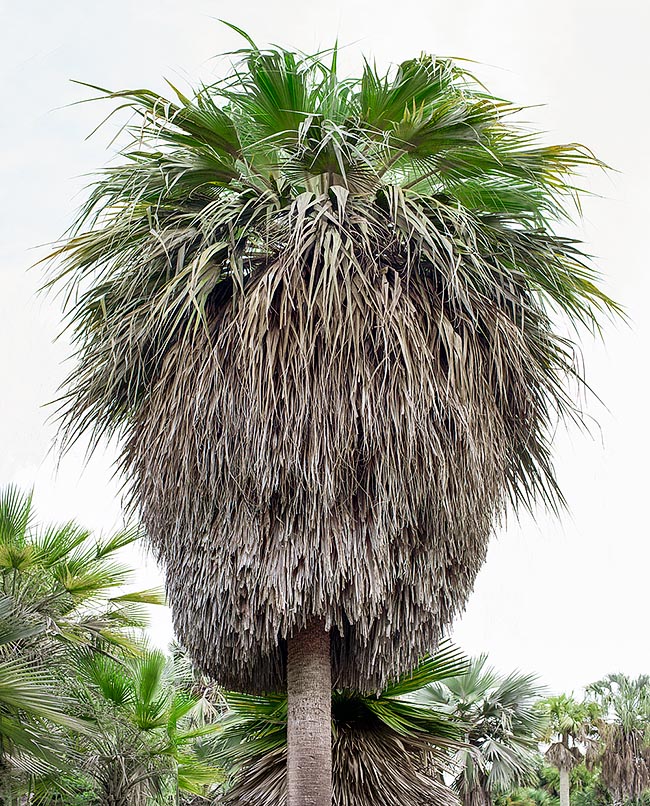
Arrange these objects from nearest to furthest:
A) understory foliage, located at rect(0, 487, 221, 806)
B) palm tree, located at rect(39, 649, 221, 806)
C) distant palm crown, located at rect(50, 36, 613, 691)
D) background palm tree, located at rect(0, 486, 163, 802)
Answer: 1. distant palm crown, located at rect(50, 36, 613, 691)
2. background palm tree, located at rect(0, 486, 163, 802)
3. understory foliage, located at rect(0, 487, 221, 806)
4. palm tree, located at rect(39, 649, 221, 806)

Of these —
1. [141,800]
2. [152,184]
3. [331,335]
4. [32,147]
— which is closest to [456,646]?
[331,335]

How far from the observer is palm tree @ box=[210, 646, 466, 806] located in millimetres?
4812

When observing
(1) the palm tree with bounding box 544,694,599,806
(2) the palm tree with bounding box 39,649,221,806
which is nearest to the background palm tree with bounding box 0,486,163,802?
(2) the palm tree with bounding box 39,649,221,806

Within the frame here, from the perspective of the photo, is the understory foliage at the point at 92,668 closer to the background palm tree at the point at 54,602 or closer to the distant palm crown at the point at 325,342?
the background palm tree at the point at 54,602

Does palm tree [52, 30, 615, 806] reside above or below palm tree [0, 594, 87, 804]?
above

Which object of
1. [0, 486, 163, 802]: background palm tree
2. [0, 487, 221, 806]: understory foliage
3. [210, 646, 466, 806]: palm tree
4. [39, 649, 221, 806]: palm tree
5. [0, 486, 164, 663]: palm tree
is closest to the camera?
[210, 646, 466, 806]: palm tree

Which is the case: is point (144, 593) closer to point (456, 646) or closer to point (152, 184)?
point (456, 646)

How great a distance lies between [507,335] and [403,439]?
2.79 ft

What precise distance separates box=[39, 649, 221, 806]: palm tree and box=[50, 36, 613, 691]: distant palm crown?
11.7ft

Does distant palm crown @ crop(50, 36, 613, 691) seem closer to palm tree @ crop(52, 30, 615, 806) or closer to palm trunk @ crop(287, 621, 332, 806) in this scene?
palm tree @ crop(52, 30, 615, 806)

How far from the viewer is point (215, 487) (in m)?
4.18

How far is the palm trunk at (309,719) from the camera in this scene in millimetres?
4074

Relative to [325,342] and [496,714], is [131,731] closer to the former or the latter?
[325,342]

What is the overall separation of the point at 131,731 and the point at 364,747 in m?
3.73
